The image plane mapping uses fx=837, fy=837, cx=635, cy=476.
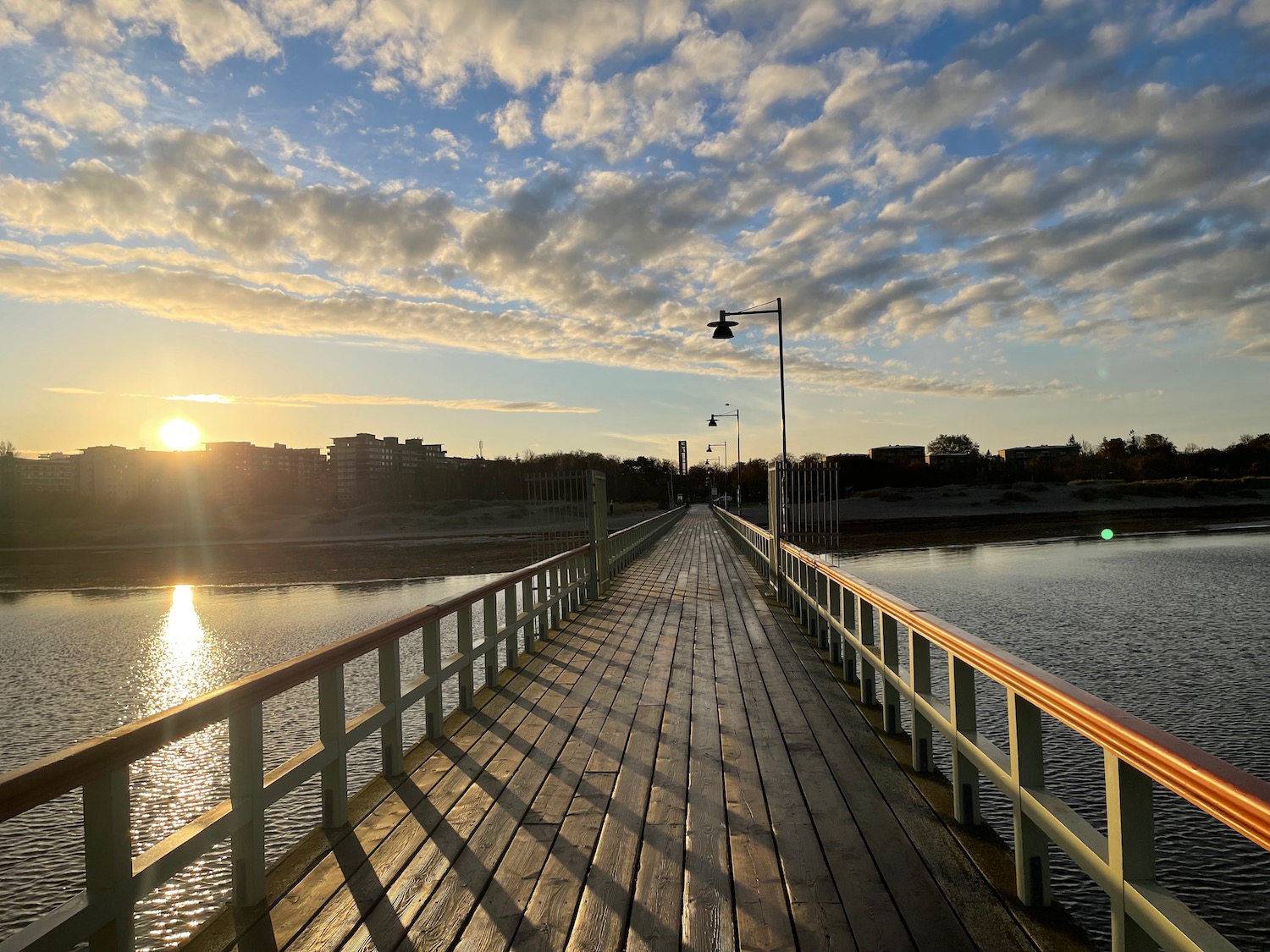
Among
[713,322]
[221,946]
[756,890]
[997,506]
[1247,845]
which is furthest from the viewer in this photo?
[997,506]

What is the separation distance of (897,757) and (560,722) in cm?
211

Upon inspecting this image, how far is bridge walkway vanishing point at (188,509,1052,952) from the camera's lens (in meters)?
2.69

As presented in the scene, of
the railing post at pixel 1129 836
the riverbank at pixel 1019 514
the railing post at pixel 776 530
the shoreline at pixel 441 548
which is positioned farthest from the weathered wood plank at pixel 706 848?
the riverbank at pixel 1019 514

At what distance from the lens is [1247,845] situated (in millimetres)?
4453

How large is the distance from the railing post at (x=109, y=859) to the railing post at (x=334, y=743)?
1284 millimetres

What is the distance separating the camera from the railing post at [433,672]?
15.8ft

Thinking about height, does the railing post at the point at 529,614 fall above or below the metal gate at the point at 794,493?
below

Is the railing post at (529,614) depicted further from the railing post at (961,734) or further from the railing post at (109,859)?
the railing post at (109,859)

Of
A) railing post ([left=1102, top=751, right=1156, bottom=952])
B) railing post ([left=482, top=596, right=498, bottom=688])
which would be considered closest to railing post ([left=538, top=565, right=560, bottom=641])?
railing post ([left=482, top=596, right=498, bottom=688])

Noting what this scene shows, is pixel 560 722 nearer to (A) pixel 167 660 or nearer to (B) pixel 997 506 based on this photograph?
(A) pixel 167 660

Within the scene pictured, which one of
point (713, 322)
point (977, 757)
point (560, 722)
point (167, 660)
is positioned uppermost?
point (713, 322)

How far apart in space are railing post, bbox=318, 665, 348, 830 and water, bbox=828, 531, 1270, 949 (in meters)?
3.20

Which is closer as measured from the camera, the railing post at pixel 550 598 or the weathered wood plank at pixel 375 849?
the weathered wood plank at pixel 375 849

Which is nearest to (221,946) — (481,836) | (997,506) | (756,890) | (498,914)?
(498,914)
